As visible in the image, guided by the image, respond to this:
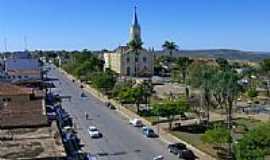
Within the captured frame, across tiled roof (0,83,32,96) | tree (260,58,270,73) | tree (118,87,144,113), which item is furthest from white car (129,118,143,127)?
tree (260,58,270,73)

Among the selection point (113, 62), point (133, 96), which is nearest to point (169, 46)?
point (113, 62)

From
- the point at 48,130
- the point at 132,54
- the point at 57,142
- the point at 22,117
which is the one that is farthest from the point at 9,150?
the point at 132,54

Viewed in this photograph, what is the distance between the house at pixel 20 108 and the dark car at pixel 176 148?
25.7 ft

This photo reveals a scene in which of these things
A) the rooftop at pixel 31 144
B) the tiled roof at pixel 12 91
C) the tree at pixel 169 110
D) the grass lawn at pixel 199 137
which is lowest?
the grass lawn at pixel 199 137

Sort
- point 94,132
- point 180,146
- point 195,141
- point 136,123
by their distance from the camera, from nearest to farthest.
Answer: point 180,146, point 195,141, point 94,132, point 136,123

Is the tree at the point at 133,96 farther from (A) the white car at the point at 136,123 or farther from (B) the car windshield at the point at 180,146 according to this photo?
(B) the car windshield at the point at 180,146

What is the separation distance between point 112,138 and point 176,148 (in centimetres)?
677

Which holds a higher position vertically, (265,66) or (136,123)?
(265,66)

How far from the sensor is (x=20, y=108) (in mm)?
36125

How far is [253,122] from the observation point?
44250mm

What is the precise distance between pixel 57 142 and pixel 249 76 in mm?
62345

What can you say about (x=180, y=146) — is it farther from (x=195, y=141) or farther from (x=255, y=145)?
(x=255, y=145)

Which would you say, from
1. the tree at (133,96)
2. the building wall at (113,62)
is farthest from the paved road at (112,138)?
the building wall at (113,62)

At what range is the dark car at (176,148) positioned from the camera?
31241 millimetres
